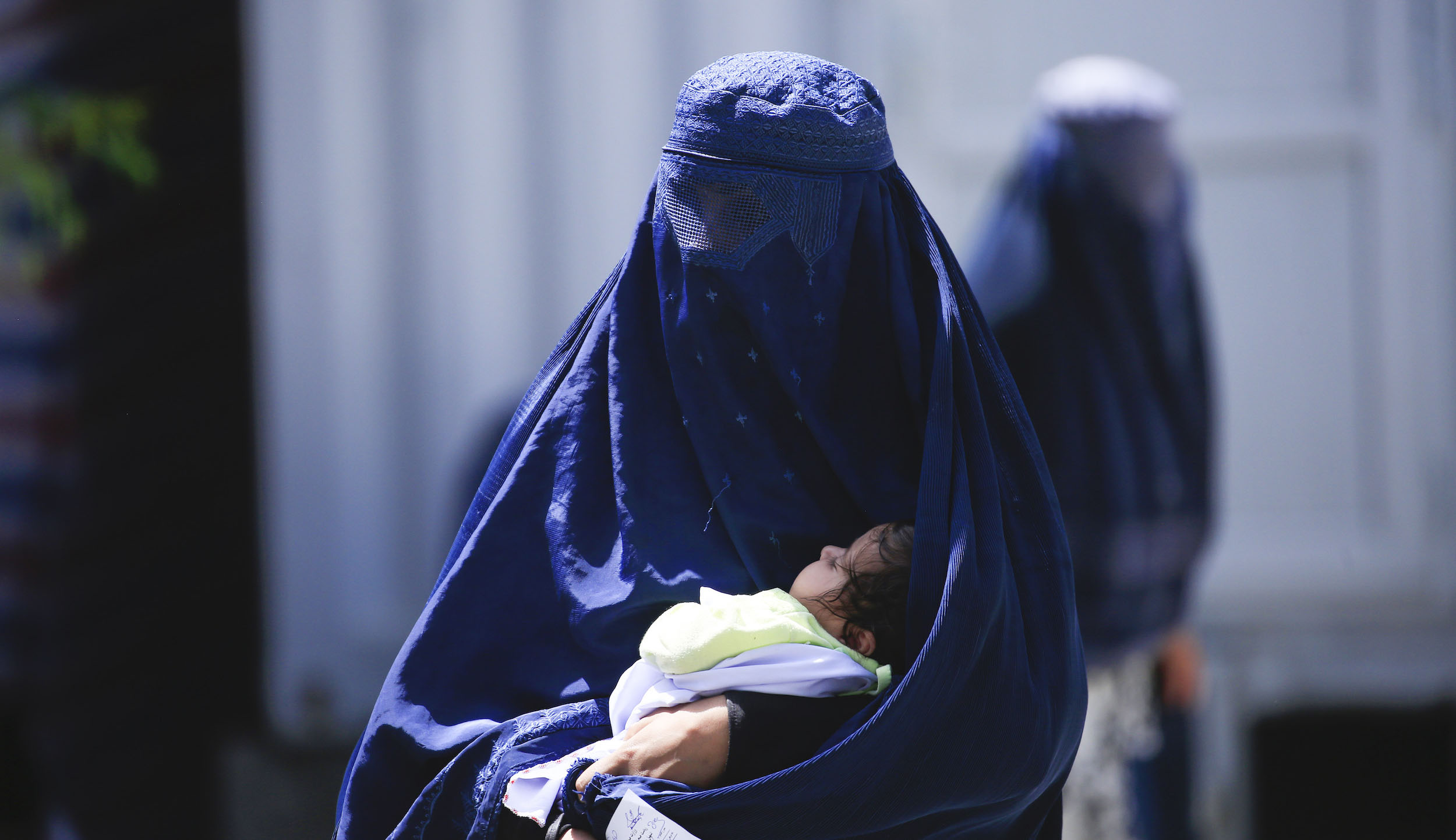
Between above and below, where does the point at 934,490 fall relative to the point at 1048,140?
below

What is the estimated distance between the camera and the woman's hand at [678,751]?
3.38ft

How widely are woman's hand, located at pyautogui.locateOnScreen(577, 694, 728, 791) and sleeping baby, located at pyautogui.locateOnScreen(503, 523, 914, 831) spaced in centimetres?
1

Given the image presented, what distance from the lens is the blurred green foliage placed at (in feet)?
8.07

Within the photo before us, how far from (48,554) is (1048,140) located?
8.58 ft

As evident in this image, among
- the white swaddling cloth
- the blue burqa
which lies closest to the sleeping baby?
the white swaddling cloth

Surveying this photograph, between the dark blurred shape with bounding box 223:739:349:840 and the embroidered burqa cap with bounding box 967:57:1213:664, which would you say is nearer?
the embroidered burqa cap with bounding box 967:57:1213:664

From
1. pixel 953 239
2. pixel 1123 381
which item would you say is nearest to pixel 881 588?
pixel 1123 381

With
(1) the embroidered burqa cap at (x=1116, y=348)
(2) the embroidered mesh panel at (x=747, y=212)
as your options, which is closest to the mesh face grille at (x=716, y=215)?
(2) the embroidered mesh panel at (x=747, y=212)

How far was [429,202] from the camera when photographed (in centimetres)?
321

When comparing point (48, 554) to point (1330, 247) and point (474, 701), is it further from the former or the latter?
point (1330, 247)

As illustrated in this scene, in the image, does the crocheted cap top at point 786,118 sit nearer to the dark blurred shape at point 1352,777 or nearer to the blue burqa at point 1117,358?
the blue burqa at point 1117,358

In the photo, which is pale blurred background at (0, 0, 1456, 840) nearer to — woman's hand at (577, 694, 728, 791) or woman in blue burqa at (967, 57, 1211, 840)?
woman in blue burqa at (967, 57, 1211, 840)

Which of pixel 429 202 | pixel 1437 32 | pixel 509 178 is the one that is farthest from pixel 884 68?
pixel 1437 32

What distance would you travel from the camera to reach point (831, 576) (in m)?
1.10
